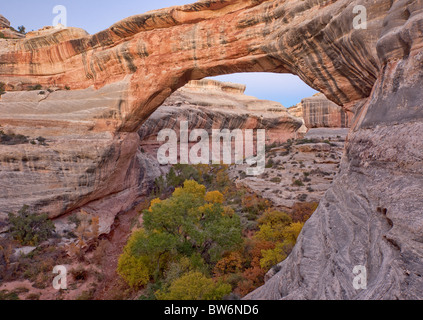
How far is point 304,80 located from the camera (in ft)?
36.1

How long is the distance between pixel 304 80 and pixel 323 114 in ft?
56.6

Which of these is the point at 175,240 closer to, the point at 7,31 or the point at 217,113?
the point at 217,113

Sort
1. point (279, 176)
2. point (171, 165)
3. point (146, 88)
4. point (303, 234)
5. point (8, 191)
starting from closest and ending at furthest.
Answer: point (303, 234) → point (8, 191) → point (146, 88) → point (279, 176) → point (171, 165)

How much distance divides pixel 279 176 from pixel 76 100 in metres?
15.4

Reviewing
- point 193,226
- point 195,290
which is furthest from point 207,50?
point 195,290

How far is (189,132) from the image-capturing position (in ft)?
102

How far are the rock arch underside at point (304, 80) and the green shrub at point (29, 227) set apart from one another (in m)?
0.72

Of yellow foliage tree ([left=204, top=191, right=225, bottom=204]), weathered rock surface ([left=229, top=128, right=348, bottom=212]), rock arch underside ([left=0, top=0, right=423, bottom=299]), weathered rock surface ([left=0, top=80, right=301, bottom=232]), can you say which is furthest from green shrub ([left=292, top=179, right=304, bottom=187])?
weathered rock surface ([left=0, top=80, right=301, bottom=232])

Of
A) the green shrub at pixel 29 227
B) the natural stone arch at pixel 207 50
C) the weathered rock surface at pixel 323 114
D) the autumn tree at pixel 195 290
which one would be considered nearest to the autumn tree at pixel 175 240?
the autumn tree at pixel 195 290

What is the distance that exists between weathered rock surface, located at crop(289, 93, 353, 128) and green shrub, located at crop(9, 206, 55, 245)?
85.6 feet

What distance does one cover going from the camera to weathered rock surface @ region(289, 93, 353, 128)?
25553 millimetres

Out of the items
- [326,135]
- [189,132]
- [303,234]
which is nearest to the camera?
[303,234]
